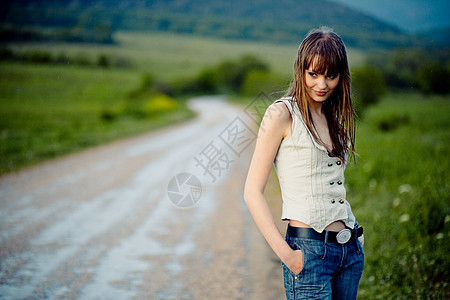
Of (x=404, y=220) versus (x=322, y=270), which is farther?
(x=404, y=220)

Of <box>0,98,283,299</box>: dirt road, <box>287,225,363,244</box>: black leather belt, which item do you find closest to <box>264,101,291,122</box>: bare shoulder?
<box>287,225,363,244</box>: black leather belt

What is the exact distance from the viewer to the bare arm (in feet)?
5.16

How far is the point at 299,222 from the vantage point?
164 cm

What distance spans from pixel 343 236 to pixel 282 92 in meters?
0.83

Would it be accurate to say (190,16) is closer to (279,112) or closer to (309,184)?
(279,112)

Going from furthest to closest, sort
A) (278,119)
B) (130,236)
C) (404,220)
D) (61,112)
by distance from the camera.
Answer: (61,112) → (130,236) → (404,220) → (278,119)

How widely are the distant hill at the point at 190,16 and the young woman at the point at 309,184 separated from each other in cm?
4730

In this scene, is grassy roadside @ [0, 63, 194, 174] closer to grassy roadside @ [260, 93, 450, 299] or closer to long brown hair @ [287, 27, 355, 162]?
grassy roadside @ [260, 93, 450, 299]

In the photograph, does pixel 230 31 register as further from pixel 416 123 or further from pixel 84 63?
pixel 416 123

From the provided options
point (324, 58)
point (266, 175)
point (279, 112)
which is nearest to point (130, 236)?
point (266, 175)

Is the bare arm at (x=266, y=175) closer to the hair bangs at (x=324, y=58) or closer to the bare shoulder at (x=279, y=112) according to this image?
the bare shoulder at (x=279, y=112)

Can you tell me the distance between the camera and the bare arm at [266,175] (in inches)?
62.0

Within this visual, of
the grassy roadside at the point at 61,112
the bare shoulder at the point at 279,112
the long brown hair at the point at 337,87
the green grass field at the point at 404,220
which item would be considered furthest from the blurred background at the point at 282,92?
the bare shoulder at the point at 279,112

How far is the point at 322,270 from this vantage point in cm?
161
